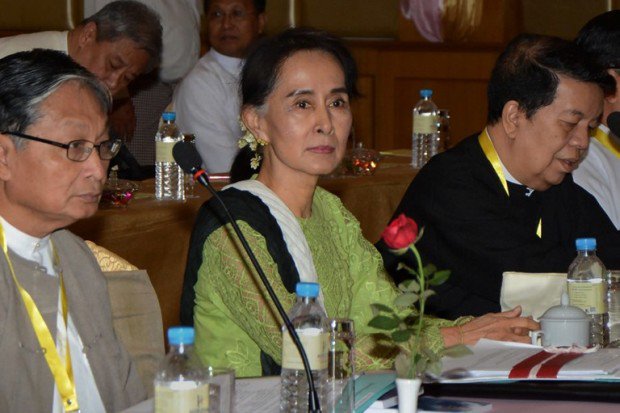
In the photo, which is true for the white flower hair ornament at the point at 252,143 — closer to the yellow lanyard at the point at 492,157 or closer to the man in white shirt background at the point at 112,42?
the yellow lanyard at the point at 492,157

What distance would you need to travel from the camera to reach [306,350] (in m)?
1.69

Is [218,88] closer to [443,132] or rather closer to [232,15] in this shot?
[232,15]

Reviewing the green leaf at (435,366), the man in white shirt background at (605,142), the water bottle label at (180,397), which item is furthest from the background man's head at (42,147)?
the man in white shirt background at (605,142)

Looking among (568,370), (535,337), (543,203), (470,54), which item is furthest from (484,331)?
(470,54)

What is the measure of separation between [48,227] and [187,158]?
0.33 meters

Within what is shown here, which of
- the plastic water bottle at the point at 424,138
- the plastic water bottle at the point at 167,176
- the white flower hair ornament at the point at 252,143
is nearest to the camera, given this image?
the white flower hair ornament at the point at 252,143

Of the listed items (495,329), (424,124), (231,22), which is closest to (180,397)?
(495,329)

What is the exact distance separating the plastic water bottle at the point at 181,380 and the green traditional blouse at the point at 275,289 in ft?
2.35

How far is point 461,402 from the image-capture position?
6.01 feet

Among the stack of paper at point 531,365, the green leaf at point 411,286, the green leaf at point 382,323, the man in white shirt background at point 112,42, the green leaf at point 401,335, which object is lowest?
the stack of paper at point 531,365

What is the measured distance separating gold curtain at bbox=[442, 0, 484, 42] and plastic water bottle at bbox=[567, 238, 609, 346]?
4634mm

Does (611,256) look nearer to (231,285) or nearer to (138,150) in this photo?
(231,285)

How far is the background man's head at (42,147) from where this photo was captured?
1.94 meters

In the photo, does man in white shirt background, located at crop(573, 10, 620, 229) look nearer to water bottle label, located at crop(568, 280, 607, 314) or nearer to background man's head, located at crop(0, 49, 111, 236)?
water bottle label, located at crop(568, 280, 607, 314)
